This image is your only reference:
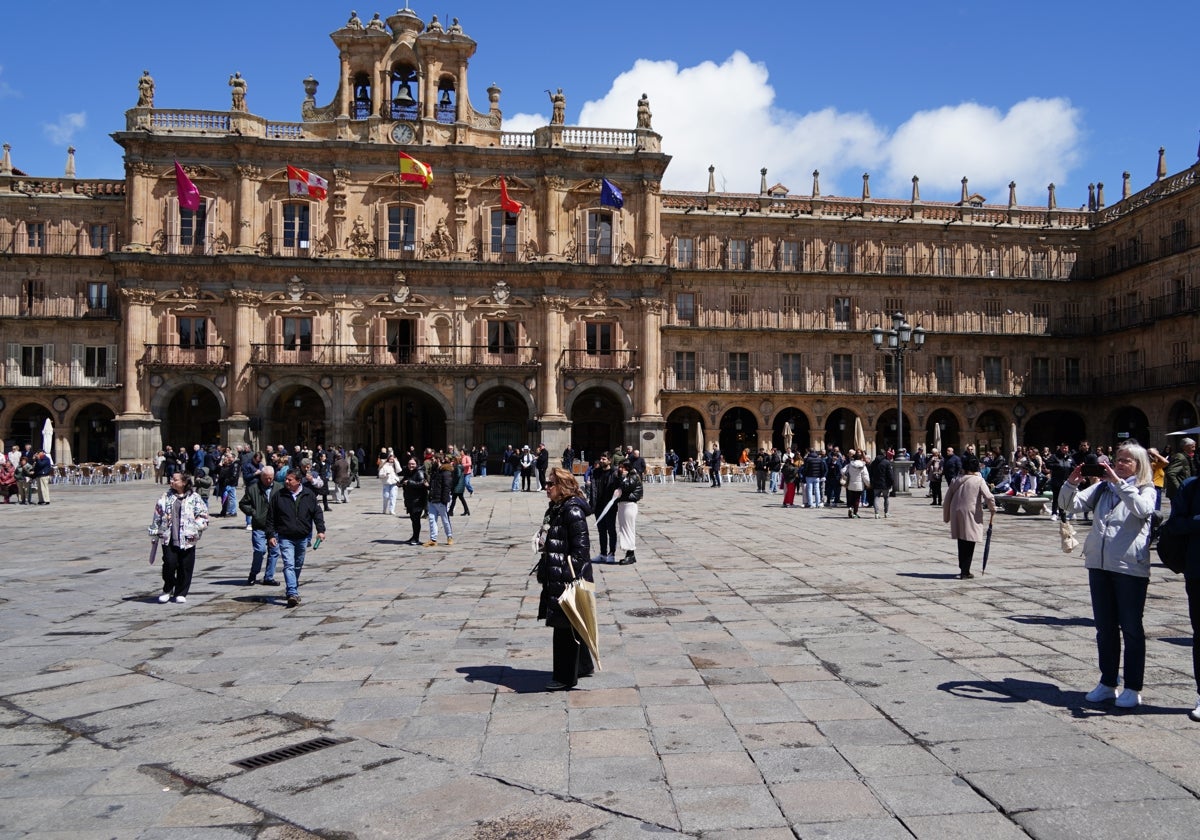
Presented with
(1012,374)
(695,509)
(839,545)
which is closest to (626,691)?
(839,545)

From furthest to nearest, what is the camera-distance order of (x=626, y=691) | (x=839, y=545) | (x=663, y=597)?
1. (x=839, y=545)
2. (x=663, y=597)
3. (x=626, y=691)

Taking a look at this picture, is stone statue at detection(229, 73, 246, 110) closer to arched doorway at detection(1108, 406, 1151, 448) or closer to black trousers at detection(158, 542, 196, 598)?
black trousers at detection(158, 542, 196, 598)

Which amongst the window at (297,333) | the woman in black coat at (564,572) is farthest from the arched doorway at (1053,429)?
the woman in black coat at (564,572)

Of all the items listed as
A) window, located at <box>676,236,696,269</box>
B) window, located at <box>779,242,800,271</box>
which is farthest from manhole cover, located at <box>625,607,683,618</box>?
window, located at <box>779,242,800,271</box>

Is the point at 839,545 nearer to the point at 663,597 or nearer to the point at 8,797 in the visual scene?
the point at 663,597

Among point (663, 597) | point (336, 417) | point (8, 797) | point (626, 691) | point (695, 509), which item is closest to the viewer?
point (8, 797)

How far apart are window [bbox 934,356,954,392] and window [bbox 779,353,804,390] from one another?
22.9 feet

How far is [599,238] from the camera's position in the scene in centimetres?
4141

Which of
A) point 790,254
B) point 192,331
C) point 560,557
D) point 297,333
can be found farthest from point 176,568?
point 790,254

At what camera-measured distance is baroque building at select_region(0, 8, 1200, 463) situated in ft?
128

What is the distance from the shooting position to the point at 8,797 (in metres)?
4.91

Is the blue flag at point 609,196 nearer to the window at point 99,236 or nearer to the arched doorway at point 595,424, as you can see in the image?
the arched doorway at point 595,424

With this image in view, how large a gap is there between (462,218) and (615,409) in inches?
460

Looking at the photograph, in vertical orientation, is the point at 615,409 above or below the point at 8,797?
above
